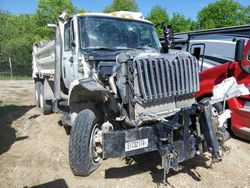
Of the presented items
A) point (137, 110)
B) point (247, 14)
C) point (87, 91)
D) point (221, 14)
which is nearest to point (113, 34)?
point (87, 91)

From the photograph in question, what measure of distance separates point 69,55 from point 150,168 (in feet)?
8.70

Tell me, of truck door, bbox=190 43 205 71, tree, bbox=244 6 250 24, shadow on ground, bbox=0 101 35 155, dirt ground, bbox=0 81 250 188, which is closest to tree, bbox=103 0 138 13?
tree, bbox=244 6 250 24

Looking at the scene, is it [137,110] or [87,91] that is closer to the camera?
[137,110]

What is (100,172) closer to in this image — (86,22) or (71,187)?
(71,187)

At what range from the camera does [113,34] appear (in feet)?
19.6

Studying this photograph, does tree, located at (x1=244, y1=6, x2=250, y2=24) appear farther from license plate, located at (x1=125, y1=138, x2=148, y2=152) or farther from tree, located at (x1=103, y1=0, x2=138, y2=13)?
license plate, located at (x1=125, y1=138, x2=148, y2=152)

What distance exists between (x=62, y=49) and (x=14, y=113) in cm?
398

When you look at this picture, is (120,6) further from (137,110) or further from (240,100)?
(137,110)

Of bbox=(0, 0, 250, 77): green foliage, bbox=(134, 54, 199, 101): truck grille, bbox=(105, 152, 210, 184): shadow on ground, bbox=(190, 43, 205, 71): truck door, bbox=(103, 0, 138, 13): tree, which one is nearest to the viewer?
bbox=(134, 54, 199, 101): truck grille

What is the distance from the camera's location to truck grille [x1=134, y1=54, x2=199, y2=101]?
4410 mm

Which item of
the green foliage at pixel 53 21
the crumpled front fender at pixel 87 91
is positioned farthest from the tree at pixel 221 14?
the crumpled front fender at pixel 87 91

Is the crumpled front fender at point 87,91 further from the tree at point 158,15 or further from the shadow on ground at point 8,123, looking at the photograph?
the tree at point 158,15

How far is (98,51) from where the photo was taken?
18.1 feet

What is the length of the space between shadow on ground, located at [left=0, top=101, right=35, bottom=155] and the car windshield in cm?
257
